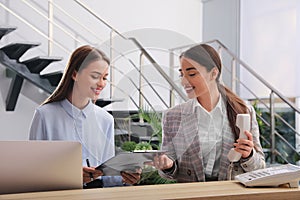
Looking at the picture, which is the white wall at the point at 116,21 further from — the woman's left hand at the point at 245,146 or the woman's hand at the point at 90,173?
the woman's hand at the point at 90,173

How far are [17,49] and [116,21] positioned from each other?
132cm

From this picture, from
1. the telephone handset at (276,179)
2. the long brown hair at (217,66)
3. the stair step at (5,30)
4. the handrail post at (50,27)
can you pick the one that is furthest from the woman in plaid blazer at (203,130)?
the handrail post at (50,27)

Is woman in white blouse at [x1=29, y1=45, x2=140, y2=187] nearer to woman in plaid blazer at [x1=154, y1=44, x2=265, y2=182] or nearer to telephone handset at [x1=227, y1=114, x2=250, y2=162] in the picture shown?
woman in plaid blazer at [x1=154, y1=44, x2=265, y2=182]

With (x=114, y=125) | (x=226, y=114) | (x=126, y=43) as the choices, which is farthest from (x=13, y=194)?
(x=226, y=114)

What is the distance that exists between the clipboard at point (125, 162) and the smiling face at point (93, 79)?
28 cm

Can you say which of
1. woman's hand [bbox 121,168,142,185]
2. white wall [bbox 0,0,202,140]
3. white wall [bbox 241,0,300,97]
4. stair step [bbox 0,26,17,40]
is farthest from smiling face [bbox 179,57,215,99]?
white wall [bbox 241,0,300,97]

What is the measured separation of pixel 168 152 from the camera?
1.75 m

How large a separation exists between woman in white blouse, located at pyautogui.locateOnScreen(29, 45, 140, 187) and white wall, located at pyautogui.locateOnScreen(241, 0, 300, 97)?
3.60 m

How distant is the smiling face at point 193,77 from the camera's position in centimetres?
179

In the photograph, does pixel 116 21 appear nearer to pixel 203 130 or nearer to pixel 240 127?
pixel 203 130

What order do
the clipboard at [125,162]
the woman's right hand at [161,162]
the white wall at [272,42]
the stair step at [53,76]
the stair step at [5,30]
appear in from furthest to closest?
the white wall at [272,42] → the stair step at [53,76] → the stair step at [5,30] → the woman's right hand at [161,162] → the clipboard at [125,162]

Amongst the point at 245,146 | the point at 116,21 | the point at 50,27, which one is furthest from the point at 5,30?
the point at 245,146

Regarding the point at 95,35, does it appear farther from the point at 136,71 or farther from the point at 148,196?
the point at 148,196

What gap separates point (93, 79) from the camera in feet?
5.87
